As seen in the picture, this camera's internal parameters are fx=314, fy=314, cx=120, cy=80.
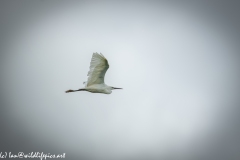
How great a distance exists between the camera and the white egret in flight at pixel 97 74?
796 cm

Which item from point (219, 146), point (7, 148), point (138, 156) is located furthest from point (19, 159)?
point (219, 146)

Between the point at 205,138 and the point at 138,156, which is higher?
the point at 205,138

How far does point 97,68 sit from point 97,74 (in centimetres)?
23

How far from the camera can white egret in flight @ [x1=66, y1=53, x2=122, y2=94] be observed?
796 centimetres

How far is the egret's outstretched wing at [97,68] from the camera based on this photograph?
26.0 ft

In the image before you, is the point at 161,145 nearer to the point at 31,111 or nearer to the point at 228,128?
the point at 228,128

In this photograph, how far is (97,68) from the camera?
8.18m

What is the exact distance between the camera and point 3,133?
17.3m

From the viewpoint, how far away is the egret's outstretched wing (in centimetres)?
793

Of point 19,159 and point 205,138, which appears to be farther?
point 205,138

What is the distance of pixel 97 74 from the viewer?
8.34 metres

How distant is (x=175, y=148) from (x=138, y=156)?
7.99ft

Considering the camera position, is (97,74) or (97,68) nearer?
(97,68)

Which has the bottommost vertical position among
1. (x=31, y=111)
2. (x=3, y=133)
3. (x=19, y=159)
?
(x=19, y=159)
